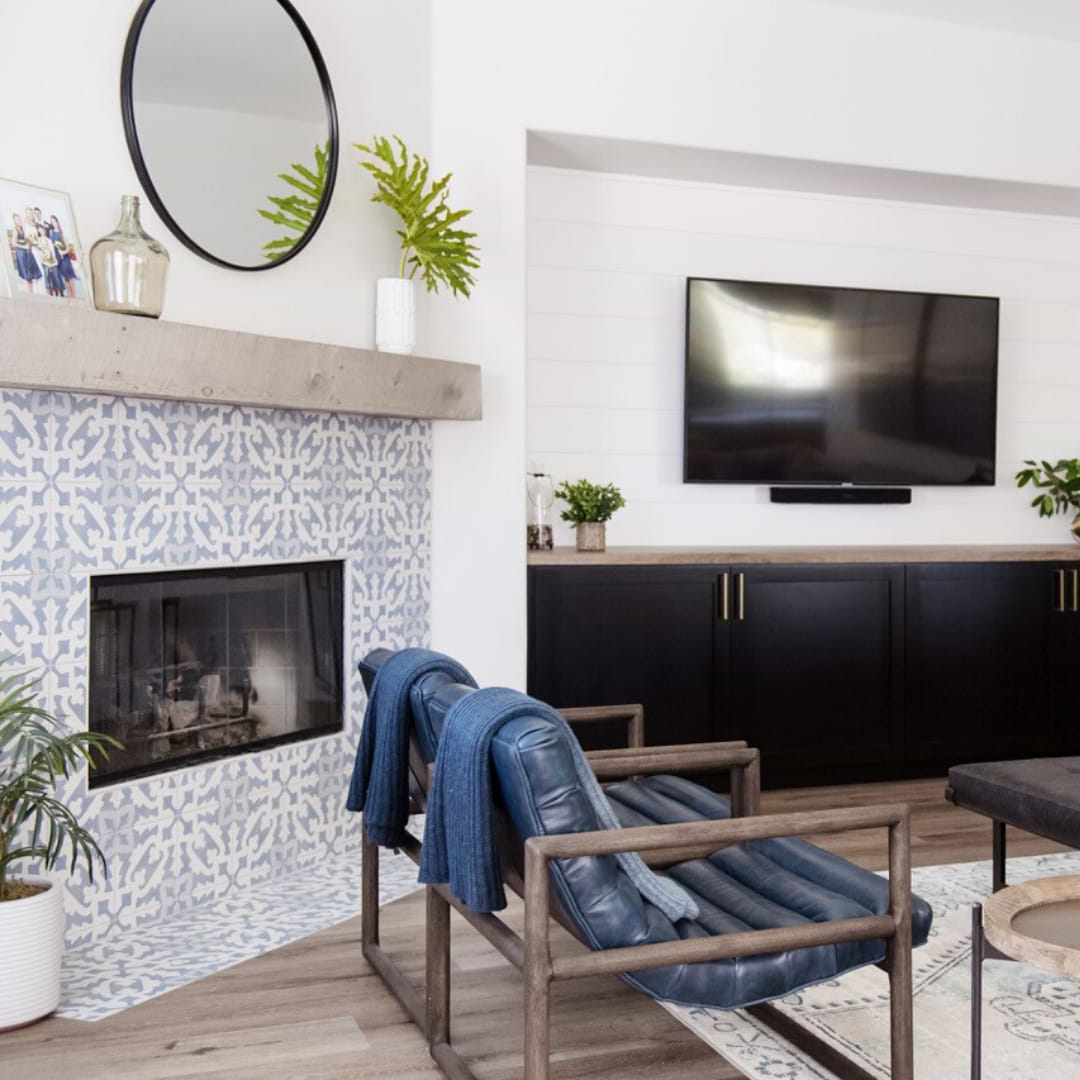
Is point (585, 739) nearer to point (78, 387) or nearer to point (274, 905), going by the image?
point (274, 905)

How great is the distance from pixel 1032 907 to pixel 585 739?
243 cm

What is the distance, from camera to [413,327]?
3.95m

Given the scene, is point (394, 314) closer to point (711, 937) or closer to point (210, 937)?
point (210, 937)

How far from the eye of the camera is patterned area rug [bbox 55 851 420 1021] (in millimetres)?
2879

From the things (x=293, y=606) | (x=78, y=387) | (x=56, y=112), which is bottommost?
(x=293, y=606)

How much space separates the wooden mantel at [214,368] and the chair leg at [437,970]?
1.44 meters

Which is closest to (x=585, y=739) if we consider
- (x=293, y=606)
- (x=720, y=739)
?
(x=720, y=739)

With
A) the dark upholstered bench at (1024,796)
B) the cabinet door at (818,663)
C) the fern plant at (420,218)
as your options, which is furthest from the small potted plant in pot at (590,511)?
the dark upholstered bench at (1024,796)

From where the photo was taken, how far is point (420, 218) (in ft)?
12.8

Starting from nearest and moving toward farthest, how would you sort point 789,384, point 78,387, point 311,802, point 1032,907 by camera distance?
1. point 1032,907
2. point 78,387
3. point 311,802
4. point 789,384

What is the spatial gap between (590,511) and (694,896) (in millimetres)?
2283

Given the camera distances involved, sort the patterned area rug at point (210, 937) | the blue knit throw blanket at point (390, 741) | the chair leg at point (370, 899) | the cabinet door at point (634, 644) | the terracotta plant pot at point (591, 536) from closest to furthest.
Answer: the blue knit throw blanket at point (390, 741) < the patterned area rug at point (210, 937) < the chair leg at point (370, 899) < the cabinet door at point (634, 644) < the terracotta plant pot at point (591, 536)

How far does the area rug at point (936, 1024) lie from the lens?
8.07 ft

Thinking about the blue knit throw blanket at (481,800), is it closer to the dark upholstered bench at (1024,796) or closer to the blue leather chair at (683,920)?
the blue leather chair at (683,920)
